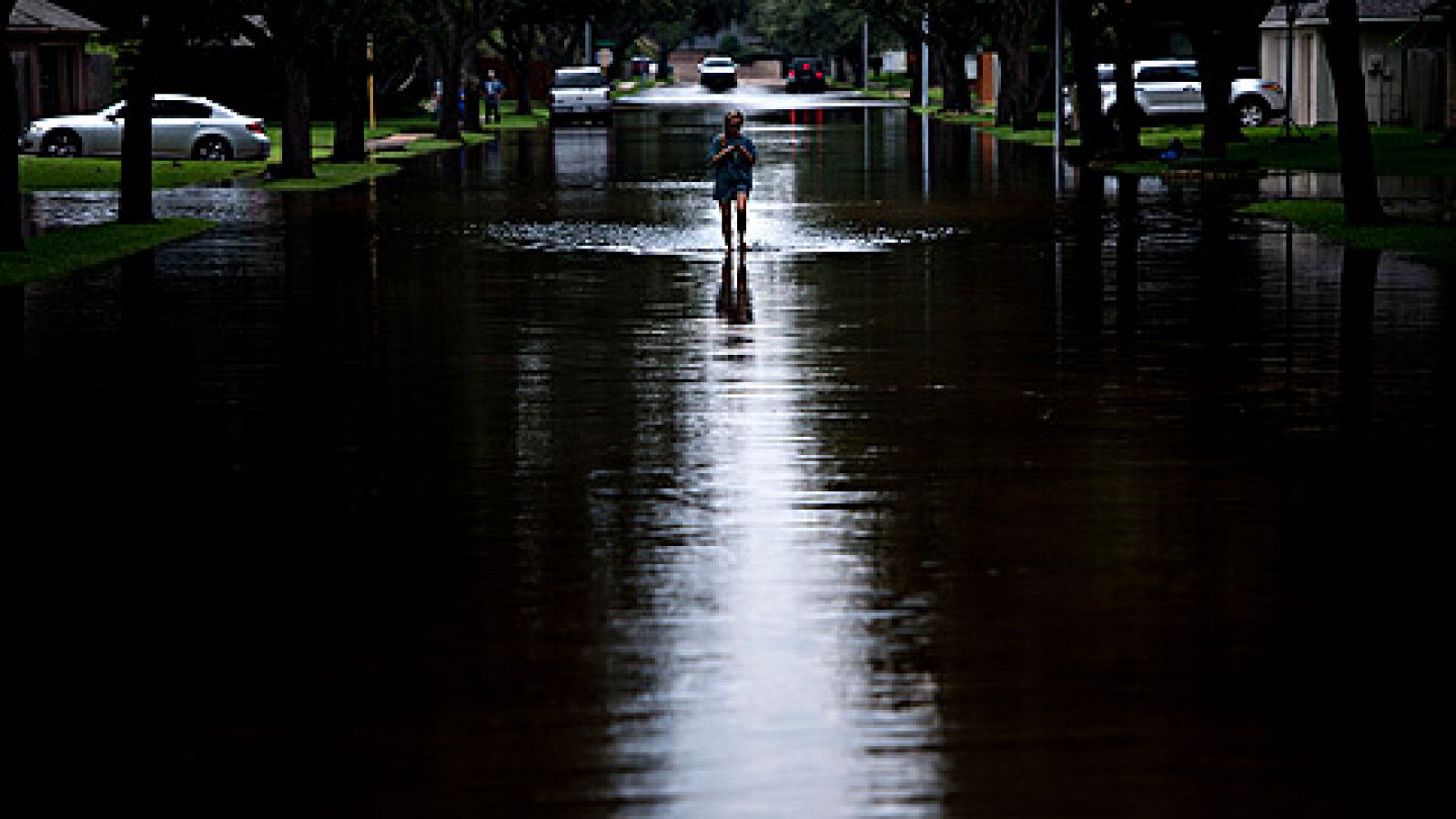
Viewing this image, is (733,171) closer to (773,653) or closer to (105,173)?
(773,653)

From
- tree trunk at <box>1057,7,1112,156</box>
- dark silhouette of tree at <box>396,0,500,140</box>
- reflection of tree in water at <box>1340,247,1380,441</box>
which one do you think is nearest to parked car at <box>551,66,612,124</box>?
dark silhouette of tree at <box>396,0,500,140</box>

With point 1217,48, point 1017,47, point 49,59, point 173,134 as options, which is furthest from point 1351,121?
point 49,59

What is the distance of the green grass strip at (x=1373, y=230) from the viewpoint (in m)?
24.7

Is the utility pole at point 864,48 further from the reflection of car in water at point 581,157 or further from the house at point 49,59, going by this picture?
the house at point 49,59

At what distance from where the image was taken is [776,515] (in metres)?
10.8

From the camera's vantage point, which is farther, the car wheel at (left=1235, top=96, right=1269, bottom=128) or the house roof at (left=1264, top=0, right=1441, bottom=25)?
the car wheel at (left=1235, top=96, right=1269, bottom=128)

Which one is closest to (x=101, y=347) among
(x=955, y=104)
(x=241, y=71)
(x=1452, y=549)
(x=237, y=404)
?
(x=237, y=404)

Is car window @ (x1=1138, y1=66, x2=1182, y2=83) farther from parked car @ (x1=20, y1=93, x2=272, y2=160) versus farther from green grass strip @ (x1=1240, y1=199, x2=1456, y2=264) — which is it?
green grass strip @ (x1=1240, y1=199, x2=1456, y2=264)

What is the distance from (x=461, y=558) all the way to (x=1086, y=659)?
9.33ft

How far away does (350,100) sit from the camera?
4634 centimetres

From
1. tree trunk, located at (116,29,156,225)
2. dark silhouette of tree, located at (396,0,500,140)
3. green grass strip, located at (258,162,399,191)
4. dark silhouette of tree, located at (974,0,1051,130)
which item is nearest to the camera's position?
tree trunk, located at (116,29,156,225)

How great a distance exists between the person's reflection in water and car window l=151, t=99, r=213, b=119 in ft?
90.9

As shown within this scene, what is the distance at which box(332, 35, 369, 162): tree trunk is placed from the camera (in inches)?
1772

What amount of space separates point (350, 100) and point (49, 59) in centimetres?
1706
